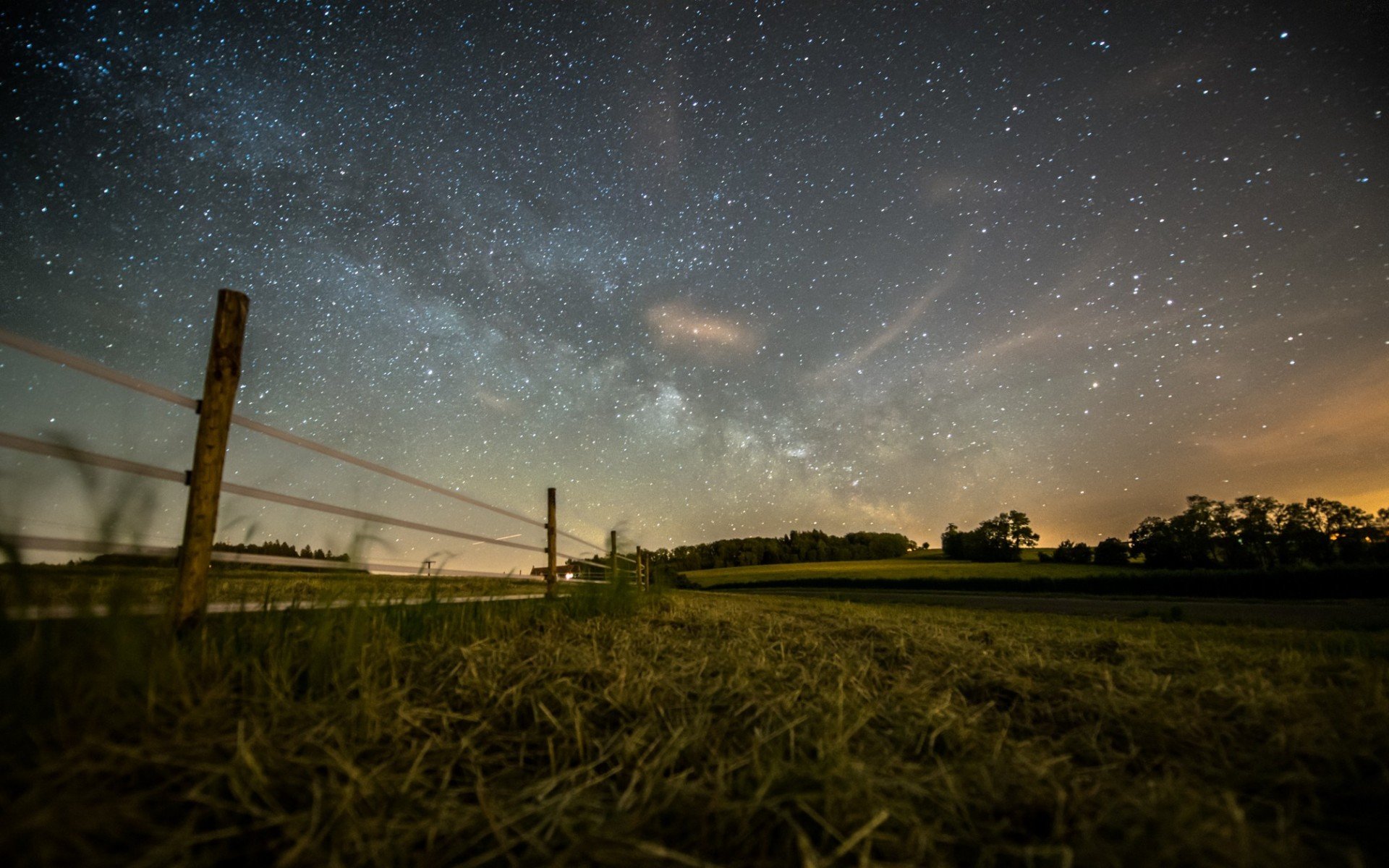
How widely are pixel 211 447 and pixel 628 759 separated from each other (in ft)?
8.98

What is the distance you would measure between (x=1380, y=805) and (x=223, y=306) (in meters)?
4.75

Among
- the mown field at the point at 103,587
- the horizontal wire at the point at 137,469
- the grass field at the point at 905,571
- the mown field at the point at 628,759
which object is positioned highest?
the horizontal wire at the point at 137,469

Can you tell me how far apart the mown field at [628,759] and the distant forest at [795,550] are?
62940 mm

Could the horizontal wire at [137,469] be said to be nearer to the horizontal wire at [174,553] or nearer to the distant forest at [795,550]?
the horizontal wire at [174,553]

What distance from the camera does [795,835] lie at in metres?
1.20

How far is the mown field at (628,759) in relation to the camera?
113cm

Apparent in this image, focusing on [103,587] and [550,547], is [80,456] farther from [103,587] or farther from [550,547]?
[550,547]

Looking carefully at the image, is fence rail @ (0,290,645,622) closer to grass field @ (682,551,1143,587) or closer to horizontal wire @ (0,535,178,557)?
horizontal wire @ (0,535,178,557)

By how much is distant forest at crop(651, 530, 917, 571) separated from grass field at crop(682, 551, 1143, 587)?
3027mm

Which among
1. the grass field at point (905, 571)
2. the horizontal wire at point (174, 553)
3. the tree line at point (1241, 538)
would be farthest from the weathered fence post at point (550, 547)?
the tree line at point (1241, 538)

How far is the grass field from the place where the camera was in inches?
1554

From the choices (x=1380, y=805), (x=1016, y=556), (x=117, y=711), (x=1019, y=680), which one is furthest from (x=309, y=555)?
(x=1016, y=556)

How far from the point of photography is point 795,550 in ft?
259

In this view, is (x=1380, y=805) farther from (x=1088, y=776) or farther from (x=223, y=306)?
(x=223, y=306)
